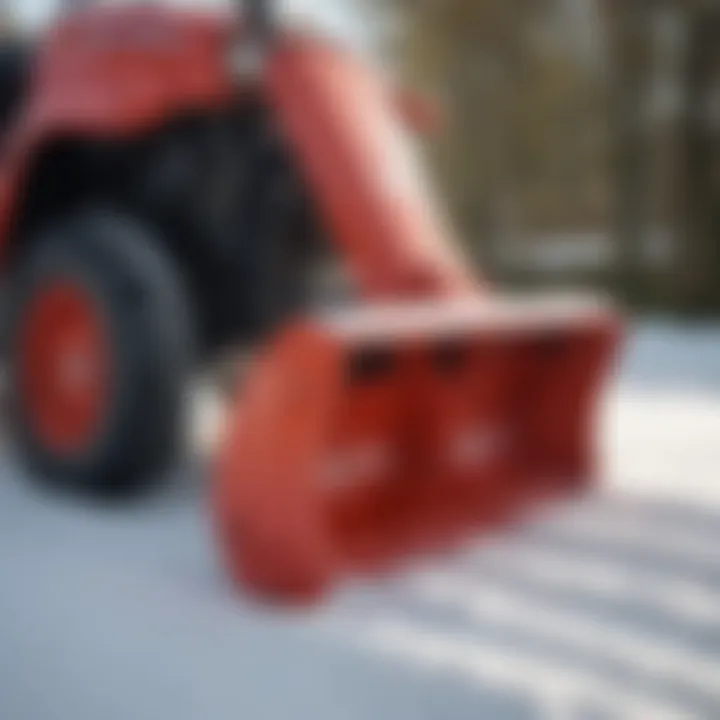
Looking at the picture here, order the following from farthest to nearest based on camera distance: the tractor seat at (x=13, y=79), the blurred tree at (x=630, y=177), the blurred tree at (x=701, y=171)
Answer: the blurred tree at (x=630, y=177) → the blurred tree at (x=701, y=171) → the tractor seat at (x=13, y=79)

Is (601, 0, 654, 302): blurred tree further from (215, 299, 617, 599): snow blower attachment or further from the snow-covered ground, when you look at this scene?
the snow-covered ground

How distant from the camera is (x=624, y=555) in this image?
160 centimetres

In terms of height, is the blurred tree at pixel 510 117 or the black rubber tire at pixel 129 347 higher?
the blurred tree at pixel 510 117

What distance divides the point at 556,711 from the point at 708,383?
2.53 m

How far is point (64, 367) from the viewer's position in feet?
6.11

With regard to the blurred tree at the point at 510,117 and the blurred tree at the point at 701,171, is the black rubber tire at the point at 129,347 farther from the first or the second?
the blurred tree at the point at 510,117

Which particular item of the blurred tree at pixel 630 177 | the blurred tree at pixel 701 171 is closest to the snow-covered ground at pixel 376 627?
the blurred tree at pixel 701 171

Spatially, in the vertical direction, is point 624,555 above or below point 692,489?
below

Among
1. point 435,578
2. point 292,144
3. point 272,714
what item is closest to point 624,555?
point 435,578

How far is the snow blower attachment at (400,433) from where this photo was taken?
4.46 feet

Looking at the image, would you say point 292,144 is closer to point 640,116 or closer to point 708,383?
point 708,383

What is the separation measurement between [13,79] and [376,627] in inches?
63.9

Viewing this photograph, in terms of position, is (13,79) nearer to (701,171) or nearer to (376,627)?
(376,627)

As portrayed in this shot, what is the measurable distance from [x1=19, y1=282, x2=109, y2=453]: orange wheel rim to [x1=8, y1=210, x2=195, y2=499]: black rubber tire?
23 mm
